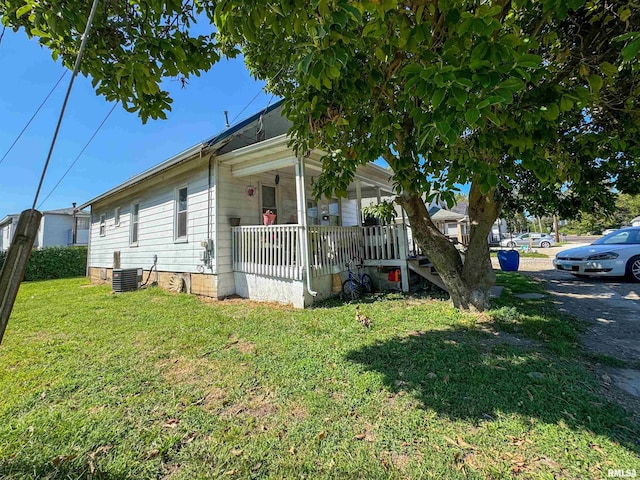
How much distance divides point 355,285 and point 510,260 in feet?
24.7

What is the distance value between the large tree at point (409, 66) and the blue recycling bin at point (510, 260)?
7142 mm

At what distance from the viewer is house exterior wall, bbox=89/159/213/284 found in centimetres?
749

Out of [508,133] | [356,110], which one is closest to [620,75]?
[508,133]

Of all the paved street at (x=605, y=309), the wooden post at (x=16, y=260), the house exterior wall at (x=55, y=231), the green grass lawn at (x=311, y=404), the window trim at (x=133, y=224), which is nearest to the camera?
the wooden post at (x=16, y=260)

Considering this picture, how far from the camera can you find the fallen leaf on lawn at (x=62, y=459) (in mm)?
1896

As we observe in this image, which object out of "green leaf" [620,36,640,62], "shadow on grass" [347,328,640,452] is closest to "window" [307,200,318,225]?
"shadow on grass" [347,328,640,452]

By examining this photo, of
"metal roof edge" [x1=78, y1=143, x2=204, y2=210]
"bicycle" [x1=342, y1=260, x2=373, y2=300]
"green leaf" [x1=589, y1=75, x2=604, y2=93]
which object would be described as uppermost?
"metal roof edge" [x1=78, y1=143, x2=204, y2=210]

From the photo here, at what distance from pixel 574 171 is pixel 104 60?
16.6ft

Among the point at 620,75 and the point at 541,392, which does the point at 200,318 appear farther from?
the point at 620,75

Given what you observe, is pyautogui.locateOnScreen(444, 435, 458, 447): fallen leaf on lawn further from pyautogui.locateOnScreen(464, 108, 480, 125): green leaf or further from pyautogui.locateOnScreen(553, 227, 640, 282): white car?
pyautogui.locateOnScreen(553, 227, 640, 282): white car

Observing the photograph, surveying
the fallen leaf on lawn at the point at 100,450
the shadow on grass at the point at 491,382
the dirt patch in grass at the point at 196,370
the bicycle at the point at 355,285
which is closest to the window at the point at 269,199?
the bicycle at the point at 355,285

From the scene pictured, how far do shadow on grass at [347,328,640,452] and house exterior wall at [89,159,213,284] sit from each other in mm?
5346

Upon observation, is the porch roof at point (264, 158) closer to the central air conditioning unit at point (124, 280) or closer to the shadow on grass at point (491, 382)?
the shadow on grass at point (491, 382)

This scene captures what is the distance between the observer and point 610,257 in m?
7.85
